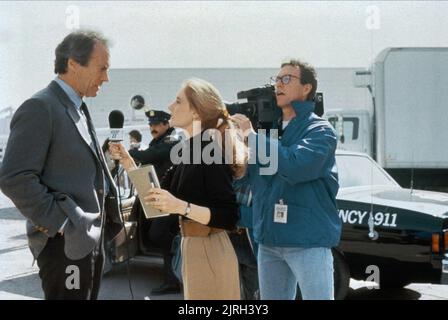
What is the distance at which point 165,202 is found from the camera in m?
2.11

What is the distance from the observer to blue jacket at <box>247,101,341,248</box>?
2326 mm

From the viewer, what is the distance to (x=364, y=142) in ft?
31.2

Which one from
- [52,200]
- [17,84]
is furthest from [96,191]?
[17,84]

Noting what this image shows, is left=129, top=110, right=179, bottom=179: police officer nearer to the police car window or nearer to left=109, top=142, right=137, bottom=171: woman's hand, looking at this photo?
the police car window

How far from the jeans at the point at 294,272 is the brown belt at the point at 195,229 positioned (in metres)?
0.37

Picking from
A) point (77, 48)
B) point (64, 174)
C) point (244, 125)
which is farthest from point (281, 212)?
point (77, 48)

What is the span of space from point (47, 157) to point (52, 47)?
63.2 inches

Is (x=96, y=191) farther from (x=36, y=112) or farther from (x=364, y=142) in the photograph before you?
(x=364, y=142)

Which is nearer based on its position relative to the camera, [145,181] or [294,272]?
[145,181]

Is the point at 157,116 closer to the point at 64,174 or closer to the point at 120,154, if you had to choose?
the point at 120,154

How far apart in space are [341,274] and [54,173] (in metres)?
2.54

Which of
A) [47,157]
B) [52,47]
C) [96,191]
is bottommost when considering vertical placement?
[96,191]

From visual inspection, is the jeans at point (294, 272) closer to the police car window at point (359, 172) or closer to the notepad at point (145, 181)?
the notepad at point (145, 181)

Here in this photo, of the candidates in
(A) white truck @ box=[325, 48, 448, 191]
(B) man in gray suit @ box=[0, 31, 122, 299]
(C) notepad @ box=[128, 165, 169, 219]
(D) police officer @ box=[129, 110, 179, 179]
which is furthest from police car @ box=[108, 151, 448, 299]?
(A) white truck @ box=[325, 48, 448, 191]
